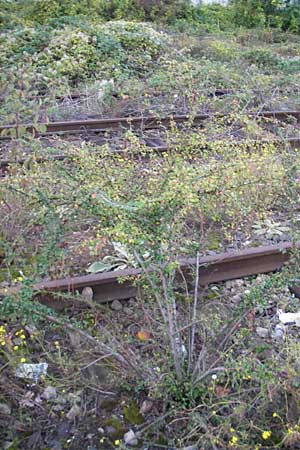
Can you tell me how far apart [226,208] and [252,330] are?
5.45ft

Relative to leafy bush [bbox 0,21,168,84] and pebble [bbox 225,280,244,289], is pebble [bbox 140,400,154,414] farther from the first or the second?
leafy bush [bbox 0,21,168,84]

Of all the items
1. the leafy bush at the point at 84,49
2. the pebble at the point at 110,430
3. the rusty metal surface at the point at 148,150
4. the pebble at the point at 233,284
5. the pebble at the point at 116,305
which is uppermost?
the leafy bush at the point at 84,49

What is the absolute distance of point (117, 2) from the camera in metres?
18.0

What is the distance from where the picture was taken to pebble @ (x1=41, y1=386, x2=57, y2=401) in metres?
3.18

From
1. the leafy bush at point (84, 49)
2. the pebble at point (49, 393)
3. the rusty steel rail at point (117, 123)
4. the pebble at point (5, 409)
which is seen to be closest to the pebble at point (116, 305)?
the pebble at point (49, 393)

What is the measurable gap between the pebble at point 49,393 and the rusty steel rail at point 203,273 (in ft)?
2.50

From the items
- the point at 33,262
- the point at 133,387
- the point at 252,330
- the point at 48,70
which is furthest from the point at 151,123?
the point at 133,387

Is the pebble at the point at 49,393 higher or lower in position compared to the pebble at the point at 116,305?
lower

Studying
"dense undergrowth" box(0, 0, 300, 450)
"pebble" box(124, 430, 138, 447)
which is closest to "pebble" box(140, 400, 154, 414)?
"dense undergrowth" box(0, 0, 300, 450)

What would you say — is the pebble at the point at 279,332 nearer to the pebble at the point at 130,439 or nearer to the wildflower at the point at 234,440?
the wildflower at the point at 234,440

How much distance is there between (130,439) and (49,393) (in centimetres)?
64

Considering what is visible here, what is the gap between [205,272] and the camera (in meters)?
4.27

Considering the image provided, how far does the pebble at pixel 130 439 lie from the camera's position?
2.89 meters

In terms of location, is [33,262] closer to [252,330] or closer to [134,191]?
[134,191]
